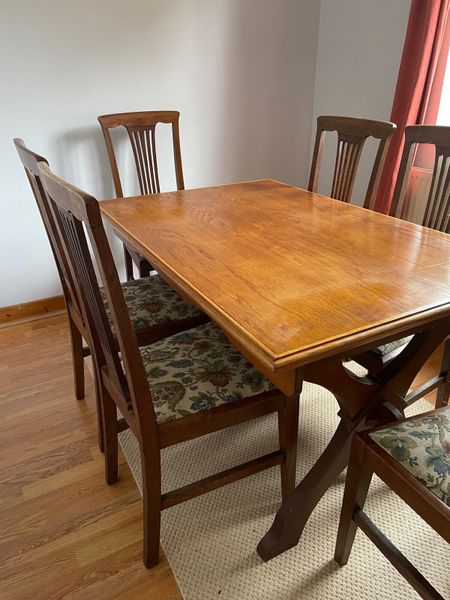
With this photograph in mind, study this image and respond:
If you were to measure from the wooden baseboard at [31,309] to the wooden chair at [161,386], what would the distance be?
53.7 inches

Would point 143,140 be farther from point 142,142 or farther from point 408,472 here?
point 408,472

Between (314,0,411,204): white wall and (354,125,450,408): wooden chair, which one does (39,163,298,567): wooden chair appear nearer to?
(354,125,450,408): wooden chair

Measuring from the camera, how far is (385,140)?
5.84 ft

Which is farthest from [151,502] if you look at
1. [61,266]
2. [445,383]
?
[445,383]

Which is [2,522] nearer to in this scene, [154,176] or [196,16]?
[154,176]

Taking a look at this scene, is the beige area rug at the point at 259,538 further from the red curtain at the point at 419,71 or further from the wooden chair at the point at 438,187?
the red curtain at the point at 419,71

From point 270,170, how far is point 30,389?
2.03 m

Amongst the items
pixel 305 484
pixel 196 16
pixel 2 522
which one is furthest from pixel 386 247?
pixel 196 16

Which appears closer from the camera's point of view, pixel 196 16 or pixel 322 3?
pixel 196 16

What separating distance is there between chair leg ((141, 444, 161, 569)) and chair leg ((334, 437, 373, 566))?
18.5 inches

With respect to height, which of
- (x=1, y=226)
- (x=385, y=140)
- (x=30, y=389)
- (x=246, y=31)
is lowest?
(x=30, y=389)

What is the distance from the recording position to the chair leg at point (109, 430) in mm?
1404

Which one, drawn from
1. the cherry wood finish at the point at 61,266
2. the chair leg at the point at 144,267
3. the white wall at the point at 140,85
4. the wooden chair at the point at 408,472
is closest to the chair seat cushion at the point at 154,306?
the cherry wood finish at the point at 61,266

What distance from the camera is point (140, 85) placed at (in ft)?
7.90
